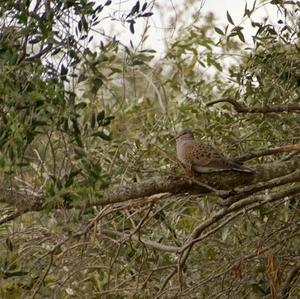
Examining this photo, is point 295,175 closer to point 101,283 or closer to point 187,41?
point 101,283

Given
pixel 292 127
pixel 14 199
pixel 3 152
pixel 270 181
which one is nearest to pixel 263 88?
pixel 292 127

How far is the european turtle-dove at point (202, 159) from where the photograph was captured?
14.9ft

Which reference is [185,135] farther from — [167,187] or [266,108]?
[167,187]

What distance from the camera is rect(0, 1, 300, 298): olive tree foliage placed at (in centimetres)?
374

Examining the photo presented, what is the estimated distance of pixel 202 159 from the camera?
4617 millimetres

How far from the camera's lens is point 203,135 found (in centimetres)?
580

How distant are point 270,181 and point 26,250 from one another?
130 centimetres

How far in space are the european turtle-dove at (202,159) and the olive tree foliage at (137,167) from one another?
5cm

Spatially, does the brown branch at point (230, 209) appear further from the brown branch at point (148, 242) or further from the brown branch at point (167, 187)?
the brown branch at point (167, 187)

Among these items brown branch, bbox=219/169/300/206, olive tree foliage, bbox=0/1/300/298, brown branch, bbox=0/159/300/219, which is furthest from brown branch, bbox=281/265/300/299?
brown branch, bbox=0/159/300/219

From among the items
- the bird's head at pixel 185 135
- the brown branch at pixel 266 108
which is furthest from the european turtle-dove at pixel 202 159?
the brown branch at pixel 266 108

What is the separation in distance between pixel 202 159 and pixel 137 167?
1.86 ft

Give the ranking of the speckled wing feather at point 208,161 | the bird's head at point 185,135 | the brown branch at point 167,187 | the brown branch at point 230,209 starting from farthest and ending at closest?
the bird's head at point 185,135
the brown branch at point 230,209
the speckled wing feather at point 208,161
the brown branch at point 167,187

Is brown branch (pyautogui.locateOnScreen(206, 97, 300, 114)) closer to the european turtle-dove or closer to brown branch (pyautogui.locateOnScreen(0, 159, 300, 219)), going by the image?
the european turtle-dove
